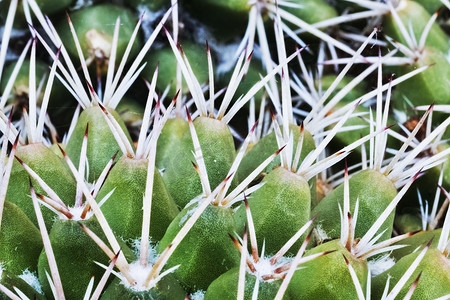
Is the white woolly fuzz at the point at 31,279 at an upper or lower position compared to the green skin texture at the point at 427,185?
lower

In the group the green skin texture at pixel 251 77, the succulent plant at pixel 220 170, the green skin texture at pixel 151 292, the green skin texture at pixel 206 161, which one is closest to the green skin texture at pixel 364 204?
the succulent plant at pixel 220 170

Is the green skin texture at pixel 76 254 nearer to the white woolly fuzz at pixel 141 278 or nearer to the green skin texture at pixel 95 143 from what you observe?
the white woolly fuzz at pixel 141 278

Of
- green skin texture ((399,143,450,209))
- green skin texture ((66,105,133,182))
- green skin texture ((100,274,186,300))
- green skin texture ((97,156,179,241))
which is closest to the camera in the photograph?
green skin texture ((100,274,186,300))

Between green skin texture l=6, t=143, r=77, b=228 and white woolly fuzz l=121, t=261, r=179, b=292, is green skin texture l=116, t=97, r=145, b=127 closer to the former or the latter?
green skin texture l=6, t=143, r=77, b=228

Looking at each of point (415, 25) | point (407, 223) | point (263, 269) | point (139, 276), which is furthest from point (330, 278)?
point (415, 25)

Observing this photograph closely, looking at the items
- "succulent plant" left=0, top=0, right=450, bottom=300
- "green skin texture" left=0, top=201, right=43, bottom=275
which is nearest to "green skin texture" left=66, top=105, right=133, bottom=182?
"succulent plant" left=0, top=0, right=450, bottom=300

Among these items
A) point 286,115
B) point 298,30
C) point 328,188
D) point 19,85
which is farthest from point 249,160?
point 19,85
